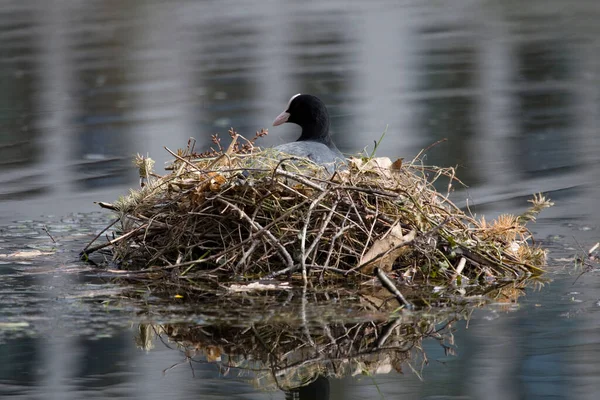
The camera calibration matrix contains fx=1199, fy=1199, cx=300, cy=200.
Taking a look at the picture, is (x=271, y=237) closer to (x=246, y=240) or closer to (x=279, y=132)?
(x=246, y=240)

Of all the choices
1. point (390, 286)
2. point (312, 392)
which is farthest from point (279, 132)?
point (312, 392)

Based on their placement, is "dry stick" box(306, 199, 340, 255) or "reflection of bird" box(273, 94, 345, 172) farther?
"reflection of bird" box(273, 94, 345, 172)

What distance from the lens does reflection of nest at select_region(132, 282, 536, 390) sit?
4832 mm

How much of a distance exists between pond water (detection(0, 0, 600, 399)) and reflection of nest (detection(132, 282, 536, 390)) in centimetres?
6

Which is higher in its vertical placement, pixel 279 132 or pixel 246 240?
pixel 246 240

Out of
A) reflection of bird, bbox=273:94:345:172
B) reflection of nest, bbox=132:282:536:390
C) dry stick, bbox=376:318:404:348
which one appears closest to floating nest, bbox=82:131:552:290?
reflection of bird, bbox=273:94:345:172

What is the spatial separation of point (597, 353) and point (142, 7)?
919 inches

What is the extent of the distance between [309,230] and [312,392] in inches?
75.8

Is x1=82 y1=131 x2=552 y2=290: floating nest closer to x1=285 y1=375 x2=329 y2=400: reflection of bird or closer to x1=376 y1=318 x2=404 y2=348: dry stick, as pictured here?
x1=376 y1=318 x2=404 y2=348: dry stick

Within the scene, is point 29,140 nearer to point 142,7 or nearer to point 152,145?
point 152,145

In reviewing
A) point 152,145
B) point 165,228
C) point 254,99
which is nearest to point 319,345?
point 165,228

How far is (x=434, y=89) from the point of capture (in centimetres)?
1438

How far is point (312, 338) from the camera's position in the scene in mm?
5211

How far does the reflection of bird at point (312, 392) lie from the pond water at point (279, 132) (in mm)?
51
